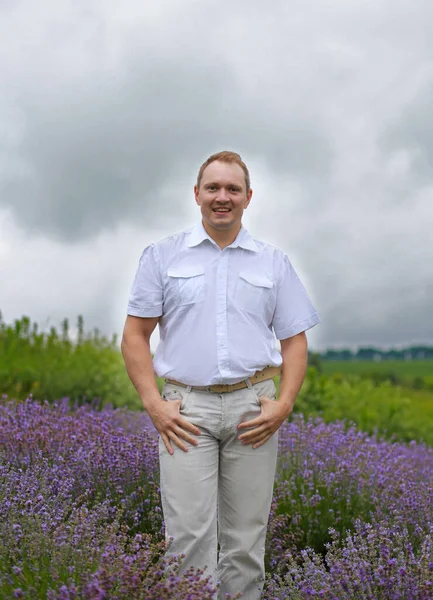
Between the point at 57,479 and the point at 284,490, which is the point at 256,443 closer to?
the point at 57,479

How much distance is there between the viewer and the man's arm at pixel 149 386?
2949 millimetres

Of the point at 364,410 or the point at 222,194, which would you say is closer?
the point at 222,194

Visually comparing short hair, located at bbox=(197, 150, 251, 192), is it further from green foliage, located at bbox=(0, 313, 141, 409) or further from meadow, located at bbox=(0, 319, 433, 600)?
green foliage, located at bbox=(0, 313, 141, 409)

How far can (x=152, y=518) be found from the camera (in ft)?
12.1

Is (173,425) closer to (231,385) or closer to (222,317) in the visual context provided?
(231,385)

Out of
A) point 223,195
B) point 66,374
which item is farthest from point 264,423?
point 66,374

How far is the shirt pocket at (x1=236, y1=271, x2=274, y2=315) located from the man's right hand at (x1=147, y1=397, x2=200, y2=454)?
48 centimetres

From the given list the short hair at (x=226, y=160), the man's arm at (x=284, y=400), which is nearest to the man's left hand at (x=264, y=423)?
the man's arm at (x=284, y=400)

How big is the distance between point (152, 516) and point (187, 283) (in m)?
1.27

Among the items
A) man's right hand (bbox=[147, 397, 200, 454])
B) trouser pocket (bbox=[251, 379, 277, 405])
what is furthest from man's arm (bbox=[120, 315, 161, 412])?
trouser pocket (bbox=[251, 379, 277, 405])

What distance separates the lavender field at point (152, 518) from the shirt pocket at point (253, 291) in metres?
0.98

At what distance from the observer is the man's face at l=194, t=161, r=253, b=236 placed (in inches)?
121

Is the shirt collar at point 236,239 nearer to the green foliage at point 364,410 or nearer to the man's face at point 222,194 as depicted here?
the man's face at point 222,194

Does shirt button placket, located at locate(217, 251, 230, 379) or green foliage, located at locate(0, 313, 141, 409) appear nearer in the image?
shirt button placket, located at locate(217, 251, 230, 379)
